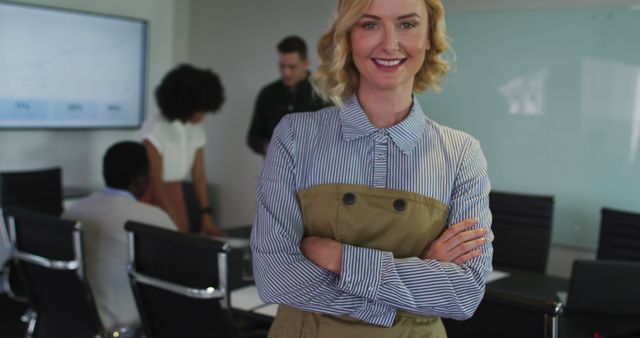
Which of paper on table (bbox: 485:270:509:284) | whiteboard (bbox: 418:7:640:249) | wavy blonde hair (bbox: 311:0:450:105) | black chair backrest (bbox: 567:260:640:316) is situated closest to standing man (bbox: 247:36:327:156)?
whiteboard (bbox: 418:7:640:249)

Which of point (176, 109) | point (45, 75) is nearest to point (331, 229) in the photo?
point (176, 109)

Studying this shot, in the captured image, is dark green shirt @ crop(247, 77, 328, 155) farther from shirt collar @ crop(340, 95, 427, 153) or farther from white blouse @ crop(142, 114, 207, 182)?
shirt collar @ crop(340, 95, 427, 153)

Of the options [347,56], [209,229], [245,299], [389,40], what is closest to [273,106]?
[209,229]

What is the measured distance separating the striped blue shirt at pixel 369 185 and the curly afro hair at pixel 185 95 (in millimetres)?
2655

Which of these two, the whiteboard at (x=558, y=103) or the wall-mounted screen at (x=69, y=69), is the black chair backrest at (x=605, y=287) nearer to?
the whiteboard at (x=558, y=103)

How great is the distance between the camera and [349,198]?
5.00 ft

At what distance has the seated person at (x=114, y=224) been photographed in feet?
9.85

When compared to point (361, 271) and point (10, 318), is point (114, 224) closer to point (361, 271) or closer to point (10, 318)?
point (361, 271)

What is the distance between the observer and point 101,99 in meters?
5.88

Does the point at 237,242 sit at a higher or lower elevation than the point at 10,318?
higher

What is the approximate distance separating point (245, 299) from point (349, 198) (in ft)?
4.37

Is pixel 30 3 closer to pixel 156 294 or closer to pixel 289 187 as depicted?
pixel 156 294

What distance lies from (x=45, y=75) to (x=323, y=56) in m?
4.25

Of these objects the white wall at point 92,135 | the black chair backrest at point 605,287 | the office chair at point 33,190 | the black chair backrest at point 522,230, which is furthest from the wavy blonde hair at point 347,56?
the white wall at point 92,135
